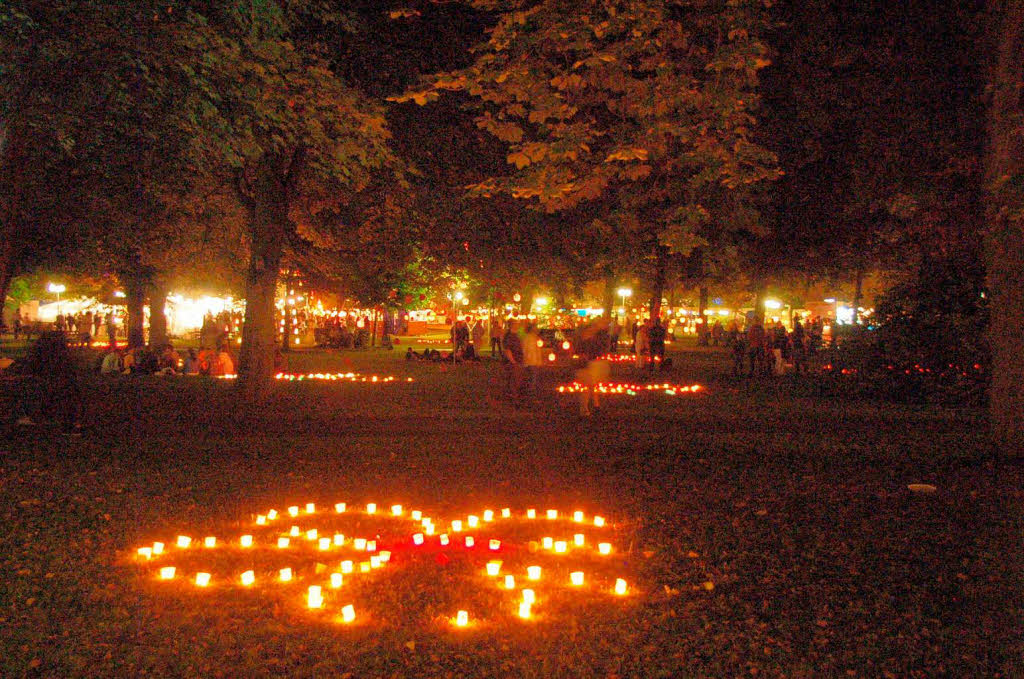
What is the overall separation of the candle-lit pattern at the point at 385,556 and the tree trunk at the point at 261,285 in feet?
29.9

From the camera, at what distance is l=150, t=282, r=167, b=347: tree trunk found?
36.2 metres

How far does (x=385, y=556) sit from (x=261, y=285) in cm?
1158

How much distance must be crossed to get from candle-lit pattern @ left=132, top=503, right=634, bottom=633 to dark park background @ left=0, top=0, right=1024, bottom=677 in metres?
0.19

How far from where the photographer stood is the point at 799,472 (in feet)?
34.2

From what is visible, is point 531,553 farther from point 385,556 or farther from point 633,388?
point 633,388

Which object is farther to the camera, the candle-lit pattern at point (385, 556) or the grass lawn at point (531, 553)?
the candle-lit pattern at point (385, 556)

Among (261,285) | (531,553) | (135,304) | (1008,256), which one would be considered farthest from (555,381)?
(135,304)

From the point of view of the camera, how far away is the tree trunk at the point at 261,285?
56.2 feet

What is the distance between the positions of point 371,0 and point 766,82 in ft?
22.8

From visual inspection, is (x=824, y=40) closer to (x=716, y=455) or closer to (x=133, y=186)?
(x=716, y=455)

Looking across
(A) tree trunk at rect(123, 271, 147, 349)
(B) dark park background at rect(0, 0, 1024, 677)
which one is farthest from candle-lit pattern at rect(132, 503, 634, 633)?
(A) tree trunk at rect(123, 271, 147, 349)

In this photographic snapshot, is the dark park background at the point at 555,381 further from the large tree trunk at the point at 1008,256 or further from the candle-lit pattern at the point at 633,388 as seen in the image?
the candle-lit pattern at the point at 633,388

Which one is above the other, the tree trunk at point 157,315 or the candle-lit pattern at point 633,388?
the tree trunk at point 157,315

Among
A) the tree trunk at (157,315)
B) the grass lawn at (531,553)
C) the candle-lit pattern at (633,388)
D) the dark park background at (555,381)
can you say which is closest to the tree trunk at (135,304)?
the tree trunk at (157,315)
